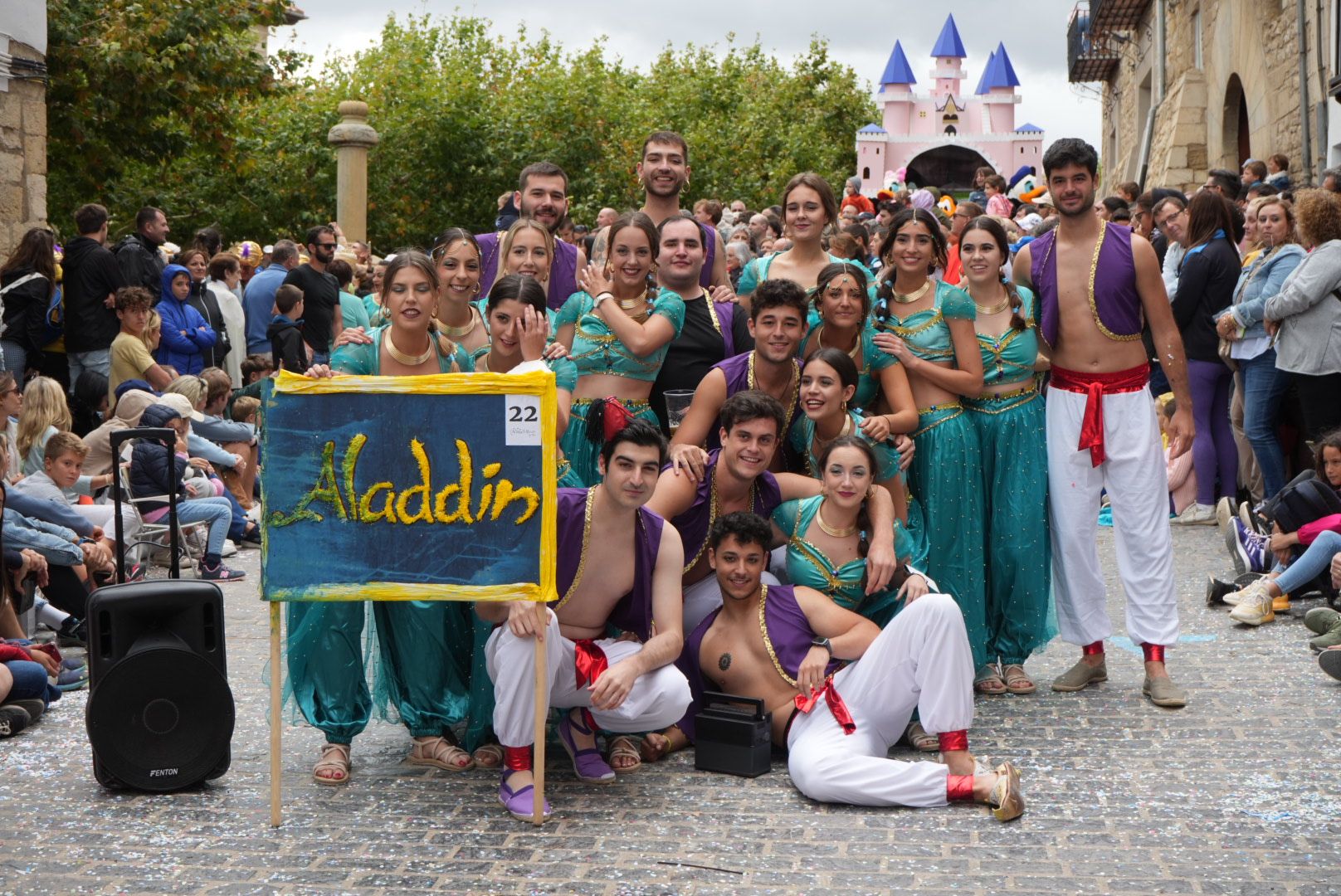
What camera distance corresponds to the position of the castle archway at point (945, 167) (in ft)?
183

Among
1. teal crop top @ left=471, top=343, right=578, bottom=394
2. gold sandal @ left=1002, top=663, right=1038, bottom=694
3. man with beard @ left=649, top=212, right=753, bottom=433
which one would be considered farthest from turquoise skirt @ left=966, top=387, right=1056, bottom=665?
teal crop top @ left=471, top=343, right=578, bottom=394

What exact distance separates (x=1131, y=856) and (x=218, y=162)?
57.8ft

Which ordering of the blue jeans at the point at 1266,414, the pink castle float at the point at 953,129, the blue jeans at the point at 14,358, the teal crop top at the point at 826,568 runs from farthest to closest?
the pink castle float at the point at 953,129 → the blue jeans at the point at 14,358 → the blue jeans at the point at 1266,414 → the teal crop top at the point at 826,568

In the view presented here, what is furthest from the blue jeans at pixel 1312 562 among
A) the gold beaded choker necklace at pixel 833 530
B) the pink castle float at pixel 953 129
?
the pink castle float at pixel 953 129

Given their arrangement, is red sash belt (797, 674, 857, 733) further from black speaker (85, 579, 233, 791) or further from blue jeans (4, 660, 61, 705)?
blue jeans (4, 660, 61, 705)

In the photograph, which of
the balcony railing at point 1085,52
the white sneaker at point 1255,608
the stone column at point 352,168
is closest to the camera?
the white sneaker at point 1255,608

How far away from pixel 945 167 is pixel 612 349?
52062mm

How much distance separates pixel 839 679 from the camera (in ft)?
16.9

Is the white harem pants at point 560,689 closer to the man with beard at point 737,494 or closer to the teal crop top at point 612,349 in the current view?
the man with beard at point 737,494

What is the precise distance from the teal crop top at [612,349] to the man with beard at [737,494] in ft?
1.34

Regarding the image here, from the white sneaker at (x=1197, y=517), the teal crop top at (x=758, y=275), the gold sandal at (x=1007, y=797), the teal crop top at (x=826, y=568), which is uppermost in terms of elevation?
the teal crop top at (x=758, y=275)

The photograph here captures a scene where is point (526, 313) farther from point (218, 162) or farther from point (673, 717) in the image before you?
point (218, 162)

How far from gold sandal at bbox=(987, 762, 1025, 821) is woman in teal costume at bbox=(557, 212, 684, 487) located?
2.02 m

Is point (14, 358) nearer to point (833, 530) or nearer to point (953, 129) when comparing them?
point (833, 530)
